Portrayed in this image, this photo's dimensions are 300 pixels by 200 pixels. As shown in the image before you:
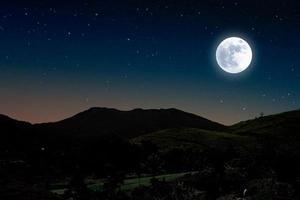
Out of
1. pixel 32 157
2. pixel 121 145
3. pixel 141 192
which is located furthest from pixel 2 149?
pixel 141 192

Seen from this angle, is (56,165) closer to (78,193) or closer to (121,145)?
(121,145)

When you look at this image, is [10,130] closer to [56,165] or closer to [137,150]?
[56,165]

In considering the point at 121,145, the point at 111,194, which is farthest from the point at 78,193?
the point at 121,145

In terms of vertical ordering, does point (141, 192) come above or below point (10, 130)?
below

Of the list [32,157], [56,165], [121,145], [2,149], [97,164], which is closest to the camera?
[97,164]

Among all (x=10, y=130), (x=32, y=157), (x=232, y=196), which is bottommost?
(x=232, y=196)

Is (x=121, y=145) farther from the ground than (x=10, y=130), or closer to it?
closer to it

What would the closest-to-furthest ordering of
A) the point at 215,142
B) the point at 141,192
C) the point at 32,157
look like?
the point at 141,192, the point at 32,157, the point at 215,142

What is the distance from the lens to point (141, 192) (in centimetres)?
3444

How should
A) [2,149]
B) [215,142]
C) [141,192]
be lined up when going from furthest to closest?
[215,142] → [2,149] → [141,192]

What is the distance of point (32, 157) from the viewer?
107 m

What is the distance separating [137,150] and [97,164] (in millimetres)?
10066

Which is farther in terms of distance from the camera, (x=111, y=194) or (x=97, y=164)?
(x=97, y=164)

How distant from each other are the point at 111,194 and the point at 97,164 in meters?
49.7
